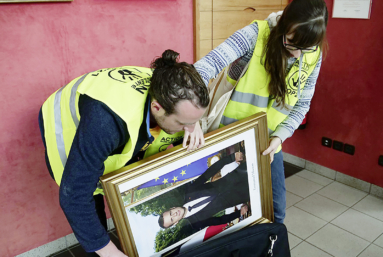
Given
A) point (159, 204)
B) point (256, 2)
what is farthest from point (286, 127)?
point (256, 2)

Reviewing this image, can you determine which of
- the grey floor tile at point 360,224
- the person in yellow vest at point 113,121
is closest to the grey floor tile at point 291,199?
the grey floor tile at point 360,224

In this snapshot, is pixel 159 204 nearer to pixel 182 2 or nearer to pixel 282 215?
pixel 282 215

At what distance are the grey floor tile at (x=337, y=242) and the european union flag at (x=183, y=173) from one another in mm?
1381

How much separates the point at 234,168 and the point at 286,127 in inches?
15.1

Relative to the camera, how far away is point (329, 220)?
90.7 inches

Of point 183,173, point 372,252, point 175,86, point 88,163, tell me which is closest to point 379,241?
point 372,252

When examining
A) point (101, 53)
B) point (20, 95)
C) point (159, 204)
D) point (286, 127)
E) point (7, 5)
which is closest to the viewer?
point (159, 204)

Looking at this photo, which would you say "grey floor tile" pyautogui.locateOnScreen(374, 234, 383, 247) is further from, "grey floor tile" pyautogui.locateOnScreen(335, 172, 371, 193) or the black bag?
the black bag

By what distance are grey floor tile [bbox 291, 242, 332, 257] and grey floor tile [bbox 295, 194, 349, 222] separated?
36cm

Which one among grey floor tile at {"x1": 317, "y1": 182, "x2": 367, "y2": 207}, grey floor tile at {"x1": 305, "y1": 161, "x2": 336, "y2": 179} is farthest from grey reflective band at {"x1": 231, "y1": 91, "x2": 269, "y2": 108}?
grey floor tile at {"x1": 305, "y1": 161, "x2": 336, "y2": 179}

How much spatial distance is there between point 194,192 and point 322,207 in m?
1.73

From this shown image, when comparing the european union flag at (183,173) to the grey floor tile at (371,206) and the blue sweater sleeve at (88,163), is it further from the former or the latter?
the grey floor tile at (371,206)

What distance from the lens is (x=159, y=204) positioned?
1.02 m

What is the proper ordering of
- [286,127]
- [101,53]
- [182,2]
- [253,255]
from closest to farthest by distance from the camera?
[253,255] < [286,127] < [101,53] < [182,2]
